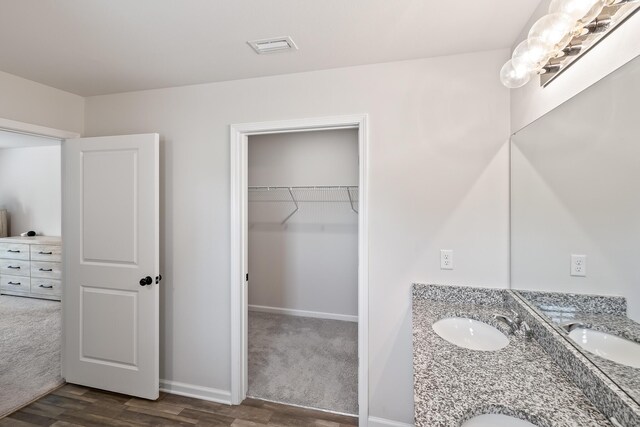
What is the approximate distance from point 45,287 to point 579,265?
627 cm

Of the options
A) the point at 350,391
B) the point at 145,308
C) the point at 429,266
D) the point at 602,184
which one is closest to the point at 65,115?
the point at 145,308

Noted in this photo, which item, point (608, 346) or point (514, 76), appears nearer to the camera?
point (608, 346)

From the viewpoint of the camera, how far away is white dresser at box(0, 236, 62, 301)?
14.9 ft

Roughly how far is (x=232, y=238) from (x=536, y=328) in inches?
73.2

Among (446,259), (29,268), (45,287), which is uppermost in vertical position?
(446,259)

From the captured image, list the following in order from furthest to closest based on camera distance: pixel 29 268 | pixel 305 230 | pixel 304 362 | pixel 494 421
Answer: pixel 29 268 → pixel 305 230 → pixel 304 362 → pixel 494 421

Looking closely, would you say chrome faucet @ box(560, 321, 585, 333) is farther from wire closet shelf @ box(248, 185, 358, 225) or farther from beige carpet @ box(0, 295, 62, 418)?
beige carpet @ box(0, 295, 62, 418)

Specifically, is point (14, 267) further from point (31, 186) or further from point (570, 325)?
point (570, 325)

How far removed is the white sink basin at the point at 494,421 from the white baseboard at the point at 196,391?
6.32 ft

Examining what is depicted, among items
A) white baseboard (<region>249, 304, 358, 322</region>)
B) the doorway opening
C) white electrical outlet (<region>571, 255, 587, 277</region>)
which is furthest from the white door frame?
white baseboard (<region>249, 304, 358, 322</region>)

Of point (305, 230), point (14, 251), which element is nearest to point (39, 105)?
point (305, 230)

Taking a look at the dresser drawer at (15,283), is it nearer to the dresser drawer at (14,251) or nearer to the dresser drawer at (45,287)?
the dresser drawer at (45,287)

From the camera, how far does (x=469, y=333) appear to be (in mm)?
1588

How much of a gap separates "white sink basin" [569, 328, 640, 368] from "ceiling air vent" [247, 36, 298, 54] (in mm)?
1883
